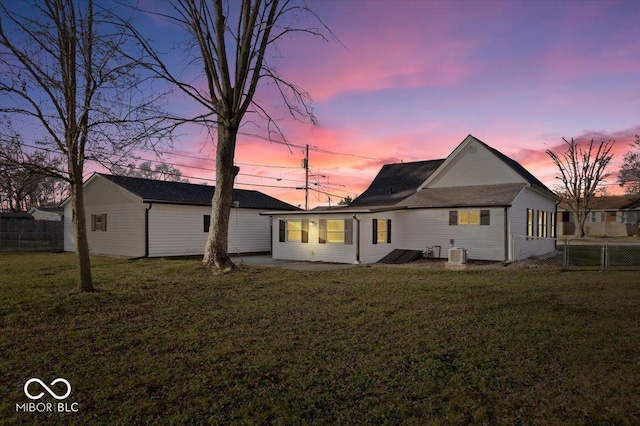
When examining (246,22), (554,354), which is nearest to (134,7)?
(246,22)

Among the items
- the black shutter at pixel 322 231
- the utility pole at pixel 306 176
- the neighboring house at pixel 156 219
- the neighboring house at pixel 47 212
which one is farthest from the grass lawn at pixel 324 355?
the neighboring house at pixel 47 212

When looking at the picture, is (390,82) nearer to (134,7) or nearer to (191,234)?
(134,7)

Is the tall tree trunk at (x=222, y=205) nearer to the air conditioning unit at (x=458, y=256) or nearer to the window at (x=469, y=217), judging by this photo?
the air conditioning unit at (x=458, y=256)

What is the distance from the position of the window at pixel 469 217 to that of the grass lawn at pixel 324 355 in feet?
28.5

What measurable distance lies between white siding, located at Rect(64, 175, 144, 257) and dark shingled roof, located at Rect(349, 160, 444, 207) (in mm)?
12805

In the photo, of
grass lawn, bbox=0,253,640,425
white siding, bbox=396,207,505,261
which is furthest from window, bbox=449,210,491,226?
grass lawn, bbox=0,253,640,425

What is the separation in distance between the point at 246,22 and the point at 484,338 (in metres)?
14.4

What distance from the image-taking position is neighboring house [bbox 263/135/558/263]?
19.0 metres

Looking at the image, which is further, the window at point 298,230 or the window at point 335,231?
the window at point 298,230

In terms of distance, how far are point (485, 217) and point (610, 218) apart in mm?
42121

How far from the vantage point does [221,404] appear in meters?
3.97

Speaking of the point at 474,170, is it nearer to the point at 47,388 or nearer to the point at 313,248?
the point at 313,248

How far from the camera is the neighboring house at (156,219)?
2142 centimetres

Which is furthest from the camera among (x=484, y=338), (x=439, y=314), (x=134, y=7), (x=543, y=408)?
(x=134, y=7)
